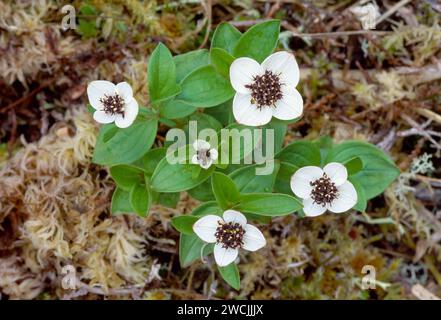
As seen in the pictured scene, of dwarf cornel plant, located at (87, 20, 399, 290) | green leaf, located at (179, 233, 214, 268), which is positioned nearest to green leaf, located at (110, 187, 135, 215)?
dwarf cornel plant, located at (87, 20, 399, 290)

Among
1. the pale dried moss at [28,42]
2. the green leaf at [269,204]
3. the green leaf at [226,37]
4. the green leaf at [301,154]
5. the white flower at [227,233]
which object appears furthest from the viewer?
the pale dried moss at [28,42]

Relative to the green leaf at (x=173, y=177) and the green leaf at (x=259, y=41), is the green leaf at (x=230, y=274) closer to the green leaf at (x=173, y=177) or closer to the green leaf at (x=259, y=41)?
the green leaf at (x=173, y=177)

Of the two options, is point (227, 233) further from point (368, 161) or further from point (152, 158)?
point (368, 161)

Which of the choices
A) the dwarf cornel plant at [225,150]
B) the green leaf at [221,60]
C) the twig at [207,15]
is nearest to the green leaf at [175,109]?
the dwarf cornel plant at [225,150]

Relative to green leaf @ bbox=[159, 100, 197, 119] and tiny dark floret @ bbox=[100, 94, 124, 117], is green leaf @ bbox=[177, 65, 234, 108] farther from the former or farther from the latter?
tiny dark floret @ bbox=[100, 94, 124, 117]

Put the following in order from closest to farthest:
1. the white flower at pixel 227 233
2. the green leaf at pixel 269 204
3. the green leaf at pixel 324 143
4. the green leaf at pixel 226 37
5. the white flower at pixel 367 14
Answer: the green leaf at pixel 269 204 < the white flower at pixel 227 233 < the green leaf at pixel 226 37 < the green leaf at pixel 324 143 < the white flower at pixel 367 14
